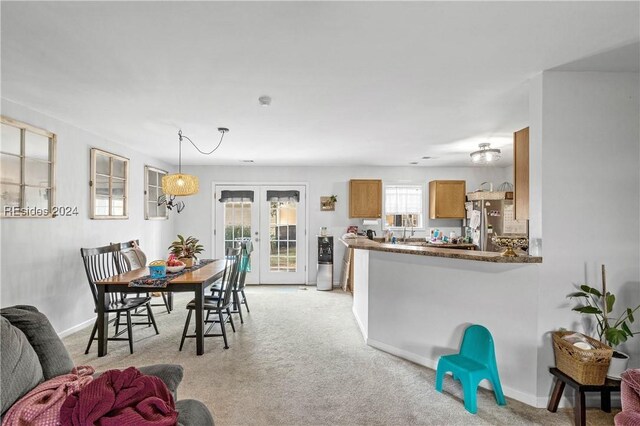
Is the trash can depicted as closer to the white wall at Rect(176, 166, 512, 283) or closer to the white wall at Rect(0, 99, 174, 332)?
the white wall at Rect(176, 166, 512, 283)

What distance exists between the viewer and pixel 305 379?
9.02 ft

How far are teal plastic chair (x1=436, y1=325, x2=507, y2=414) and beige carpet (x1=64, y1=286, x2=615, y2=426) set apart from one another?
10cm

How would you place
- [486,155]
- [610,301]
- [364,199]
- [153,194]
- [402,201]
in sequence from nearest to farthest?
[610,301] → [486,155] → [153,194] → [364,199] → [402,201]

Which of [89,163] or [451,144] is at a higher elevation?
[451,144]

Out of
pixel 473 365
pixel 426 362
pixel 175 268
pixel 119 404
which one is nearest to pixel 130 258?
pixel 175 268

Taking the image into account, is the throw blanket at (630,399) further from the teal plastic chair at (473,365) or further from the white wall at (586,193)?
→ the teal plastic chair at (473,365)

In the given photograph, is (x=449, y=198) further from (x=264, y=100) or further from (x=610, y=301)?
(x=264, y=100)

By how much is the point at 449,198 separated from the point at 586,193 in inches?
158

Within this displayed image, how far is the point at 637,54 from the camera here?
6.98 ft

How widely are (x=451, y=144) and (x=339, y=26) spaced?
10.9 ft

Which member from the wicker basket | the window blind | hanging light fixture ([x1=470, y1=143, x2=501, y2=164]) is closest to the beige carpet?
the wicker basket

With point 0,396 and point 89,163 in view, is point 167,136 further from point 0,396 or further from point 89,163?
point 0,396

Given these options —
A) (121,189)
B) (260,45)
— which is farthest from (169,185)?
(260,45)

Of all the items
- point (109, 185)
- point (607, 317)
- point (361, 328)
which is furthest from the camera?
point (109, 185)
